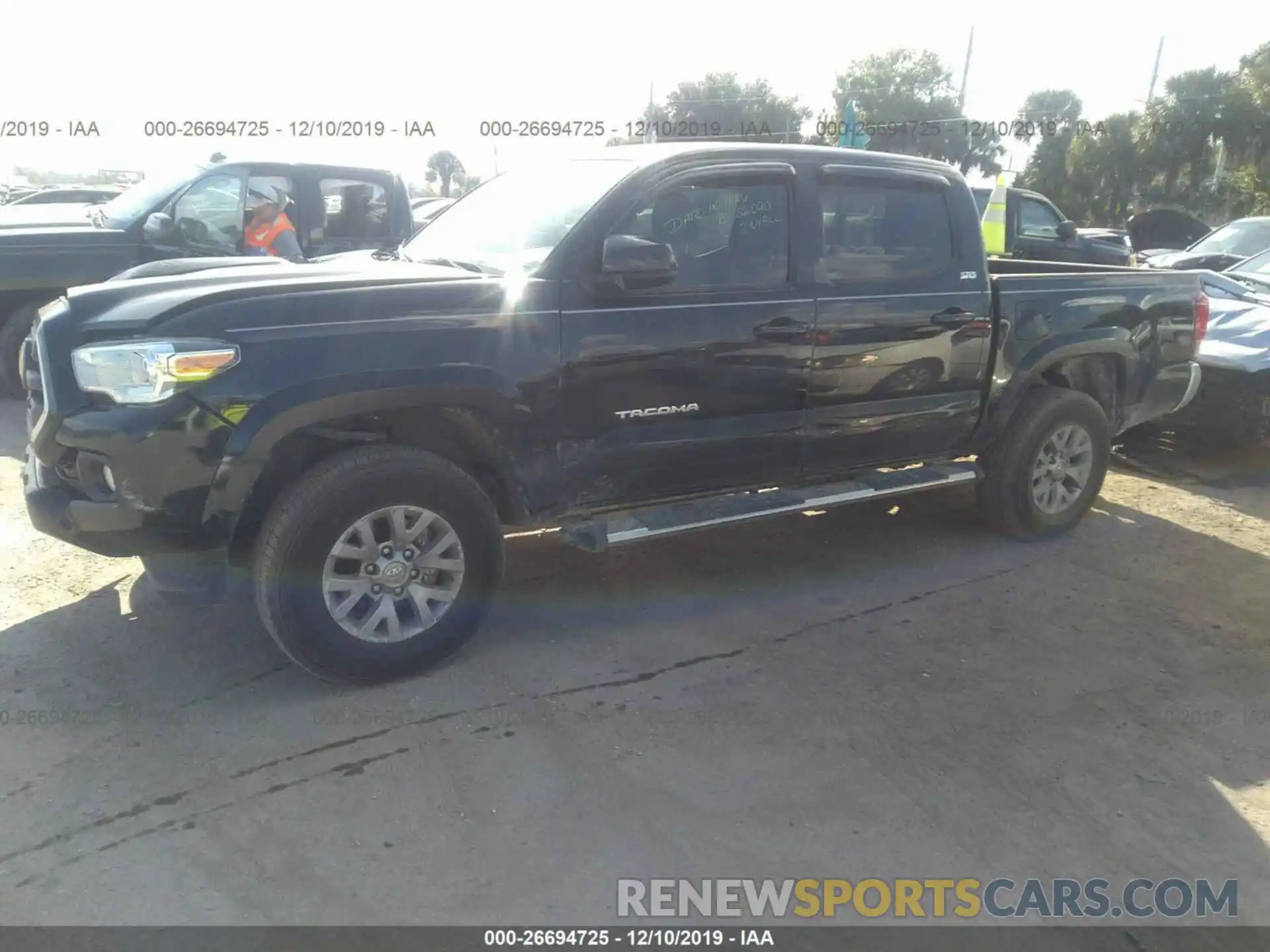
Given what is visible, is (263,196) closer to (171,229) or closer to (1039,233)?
(171,229)

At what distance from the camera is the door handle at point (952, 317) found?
4996mm

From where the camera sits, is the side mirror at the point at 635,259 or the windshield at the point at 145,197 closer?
the side mirror at the point at 635,259

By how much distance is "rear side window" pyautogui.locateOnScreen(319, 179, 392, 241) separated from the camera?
7.92 meters

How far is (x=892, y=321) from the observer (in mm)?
4832

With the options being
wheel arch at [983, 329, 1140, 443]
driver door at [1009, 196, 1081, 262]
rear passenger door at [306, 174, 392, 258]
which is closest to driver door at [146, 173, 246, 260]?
rear passenger door at [306, 174, 392, 258]

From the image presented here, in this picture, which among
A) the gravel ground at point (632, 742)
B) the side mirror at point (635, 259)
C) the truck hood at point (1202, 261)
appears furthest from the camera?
the truck hood at point (1202, 261)

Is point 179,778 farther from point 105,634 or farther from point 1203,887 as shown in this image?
point 1203,887

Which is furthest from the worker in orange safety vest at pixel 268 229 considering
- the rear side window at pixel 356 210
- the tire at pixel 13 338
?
the tire at pixel 13 338

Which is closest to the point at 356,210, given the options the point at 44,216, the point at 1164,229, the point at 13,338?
the point at 13,338

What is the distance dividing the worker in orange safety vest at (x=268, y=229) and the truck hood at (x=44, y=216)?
1294 millimetres

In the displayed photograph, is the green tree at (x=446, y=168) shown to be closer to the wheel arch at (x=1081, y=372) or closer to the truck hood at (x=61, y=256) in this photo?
the truck hood at (x=61, y=256)

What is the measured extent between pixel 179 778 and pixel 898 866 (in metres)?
2.18

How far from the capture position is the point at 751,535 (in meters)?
5.71
